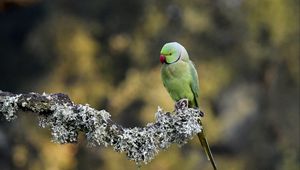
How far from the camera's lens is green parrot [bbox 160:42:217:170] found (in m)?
2.49

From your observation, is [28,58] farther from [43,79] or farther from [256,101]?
[256,101]

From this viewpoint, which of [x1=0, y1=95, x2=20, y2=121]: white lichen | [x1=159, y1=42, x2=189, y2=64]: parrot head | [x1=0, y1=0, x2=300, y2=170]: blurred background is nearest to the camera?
[x1=0, y1=95, x2=20, y2=121]: white lichen

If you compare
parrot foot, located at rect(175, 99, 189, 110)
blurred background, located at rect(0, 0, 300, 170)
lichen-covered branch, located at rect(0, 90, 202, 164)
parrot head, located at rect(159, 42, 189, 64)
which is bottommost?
lichen-covered branch, located at rect(0, 90, 202, 164)

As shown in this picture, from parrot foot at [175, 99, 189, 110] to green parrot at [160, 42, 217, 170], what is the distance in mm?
29

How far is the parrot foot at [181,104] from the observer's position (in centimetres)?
246

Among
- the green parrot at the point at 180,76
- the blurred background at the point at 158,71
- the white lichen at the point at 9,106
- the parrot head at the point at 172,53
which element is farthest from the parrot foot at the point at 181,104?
the blurred background at the point at 158,71

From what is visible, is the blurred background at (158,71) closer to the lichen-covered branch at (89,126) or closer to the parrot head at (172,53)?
the parrot head at (172,53)

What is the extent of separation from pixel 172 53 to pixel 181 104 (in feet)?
0.60

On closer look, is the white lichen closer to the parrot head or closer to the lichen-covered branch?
the lichen-covered branch

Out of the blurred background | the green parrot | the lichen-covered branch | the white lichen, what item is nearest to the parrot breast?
the green parrot

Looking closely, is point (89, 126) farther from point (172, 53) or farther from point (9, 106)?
point (172, 53)

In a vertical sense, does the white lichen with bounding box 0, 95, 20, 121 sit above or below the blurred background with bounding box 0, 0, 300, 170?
below

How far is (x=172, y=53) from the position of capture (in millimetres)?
2490

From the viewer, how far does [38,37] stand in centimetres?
643
